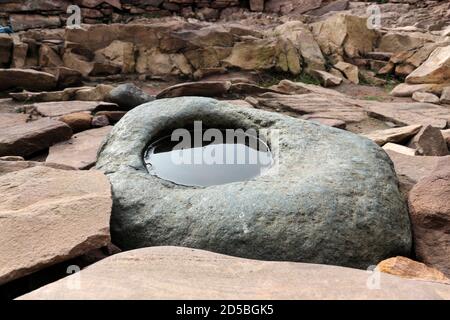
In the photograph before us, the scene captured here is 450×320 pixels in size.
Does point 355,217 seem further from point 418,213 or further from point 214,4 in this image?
point 214,4

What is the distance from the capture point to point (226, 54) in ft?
29.0

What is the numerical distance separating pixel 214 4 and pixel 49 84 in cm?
734

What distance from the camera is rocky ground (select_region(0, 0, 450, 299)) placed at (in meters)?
1.87

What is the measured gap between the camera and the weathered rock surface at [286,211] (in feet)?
7.44

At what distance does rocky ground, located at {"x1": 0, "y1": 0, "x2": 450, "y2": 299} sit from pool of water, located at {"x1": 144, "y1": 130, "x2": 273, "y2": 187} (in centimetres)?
50

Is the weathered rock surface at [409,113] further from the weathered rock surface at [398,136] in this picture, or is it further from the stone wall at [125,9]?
the stone wall at [125,9]

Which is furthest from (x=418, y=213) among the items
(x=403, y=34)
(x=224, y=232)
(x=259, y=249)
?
(x=403, y=34)

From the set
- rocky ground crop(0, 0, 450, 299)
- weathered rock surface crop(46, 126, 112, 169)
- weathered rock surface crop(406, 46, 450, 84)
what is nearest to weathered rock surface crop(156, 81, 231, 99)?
rocky ground crop(0, 0, 450, 299)

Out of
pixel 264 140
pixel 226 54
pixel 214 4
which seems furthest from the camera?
pixel 214 4

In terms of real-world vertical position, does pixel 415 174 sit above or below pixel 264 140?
below

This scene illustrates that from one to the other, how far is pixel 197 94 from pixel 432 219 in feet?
14.8

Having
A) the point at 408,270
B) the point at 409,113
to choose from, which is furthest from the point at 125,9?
the point at 408,270

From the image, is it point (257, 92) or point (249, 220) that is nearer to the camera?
point (249, 220)

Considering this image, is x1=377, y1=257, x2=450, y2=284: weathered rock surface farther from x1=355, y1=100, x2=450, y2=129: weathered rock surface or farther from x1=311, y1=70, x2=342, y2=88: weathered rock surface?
x1=311, y1=70, x2=342, y2=88: weathered rock surface
